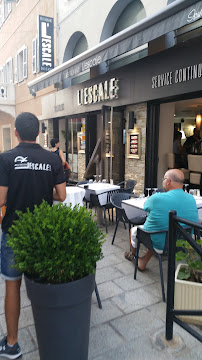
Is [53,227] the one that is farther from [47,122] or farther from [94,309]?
[47,122]

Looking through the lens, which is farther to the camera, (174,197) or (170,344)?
(174,197)

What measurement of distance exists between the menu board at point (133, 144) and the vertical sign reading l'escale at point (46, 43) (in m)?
6.06

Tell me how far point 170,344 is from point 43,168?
186 centimetres

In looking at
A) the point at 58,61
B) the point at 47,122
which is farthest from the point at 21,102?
the point at 58,61

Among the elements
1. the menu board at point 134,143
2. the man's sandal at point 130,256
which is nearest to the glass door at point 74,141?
the menu board at point 134,143

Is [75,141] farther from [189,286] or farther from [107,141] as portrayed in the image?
[189,286]

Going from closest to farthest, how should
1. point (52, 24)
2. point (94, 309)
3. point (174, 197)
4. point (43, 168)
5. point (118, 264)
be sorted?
point (43, 168)
point (94, 309)
point (174, 197)
point (118, 264)
point (52, 24)

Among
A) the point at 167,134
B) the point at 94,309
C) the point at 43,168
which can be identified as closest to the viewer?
the point at 43,168

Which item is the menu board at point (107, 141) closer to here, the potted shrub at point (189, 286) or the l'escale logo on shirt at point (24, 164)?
the potted shrub at point (189, 286)

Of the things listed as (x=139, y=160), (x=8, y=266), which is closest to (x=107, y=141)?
(x=139, y=160)

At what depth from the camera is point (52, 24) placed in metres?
11.8

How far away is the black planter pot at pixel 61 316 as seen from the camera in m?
1.80

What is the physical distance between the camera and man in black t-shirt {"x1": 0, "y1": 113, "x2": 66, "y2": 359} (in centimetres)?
220

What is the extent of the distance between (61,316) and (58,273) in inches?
11.6
